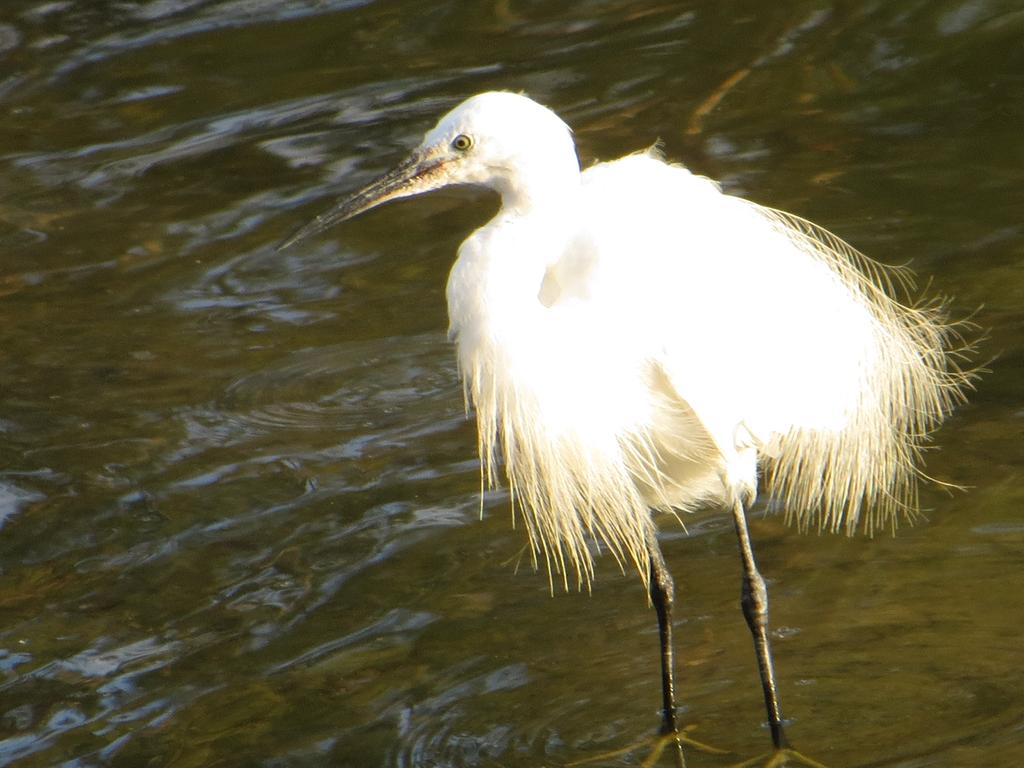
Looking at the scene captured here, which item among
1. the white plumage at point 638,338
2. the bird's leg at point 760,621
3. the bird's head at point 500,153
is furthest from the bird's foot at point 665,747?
the bird's head at point 500,153

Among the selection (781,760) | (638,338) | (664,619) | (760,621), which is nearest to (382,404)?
(664,619)

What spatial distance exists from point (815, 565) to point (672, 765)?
0.90 meters

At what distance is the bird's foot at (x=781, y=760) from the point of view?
3.19 meters

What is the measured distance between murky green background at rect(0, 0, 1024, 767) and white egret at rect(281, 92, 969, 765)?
34 centimetres

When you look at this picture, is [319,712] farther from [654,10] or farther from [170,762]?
[654,10]

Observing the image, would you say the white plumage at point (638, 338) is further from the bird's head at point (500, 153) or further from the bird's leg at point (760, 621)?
the bird's leg at point (760, 621)

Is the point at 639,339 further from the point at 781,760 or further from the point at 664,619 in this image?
the point at 781,760

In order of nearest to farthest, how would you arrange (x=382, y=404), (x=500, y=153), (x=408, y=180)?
(x=500, y=153)
(x=408, y=180)
(x=382, y=404)

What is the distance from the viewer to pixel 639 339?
3.05 meters

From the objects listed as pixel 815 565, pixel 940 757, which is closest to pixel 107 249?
pixel 815 565

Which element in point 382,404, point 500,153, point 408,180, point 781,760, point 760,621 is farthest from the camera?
point 382,404

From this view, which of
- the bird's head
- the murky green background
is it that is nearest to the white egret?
the bird's head

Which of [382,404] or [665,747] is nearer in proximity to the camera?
[665,747]

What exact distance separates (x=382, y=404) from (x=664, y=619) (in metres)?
1.72
